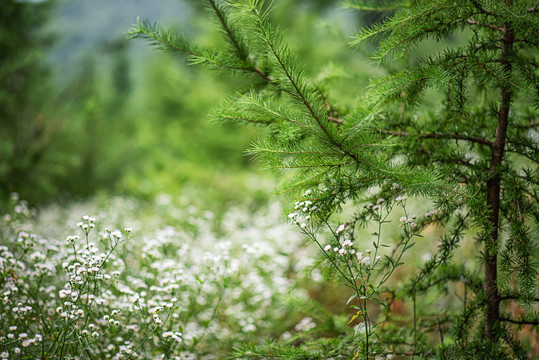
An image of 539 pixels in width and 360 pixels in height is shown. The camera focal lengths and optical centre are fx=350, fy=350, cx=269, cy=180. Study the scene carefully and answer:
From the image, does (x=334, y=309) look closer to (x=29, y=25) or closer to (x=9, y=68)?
(x=9, y=68)

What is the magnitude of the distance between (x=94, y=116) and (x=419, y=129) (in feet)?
19.2

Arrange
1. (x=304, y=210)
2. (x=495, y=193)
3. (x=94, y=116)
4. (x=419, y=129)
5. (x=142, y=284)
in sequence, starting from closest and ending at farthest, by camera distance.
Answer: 1. (x=304, y=210)
2. (x=495, y=193)
3. (x=419, y=129)
4. (x=142, y=284)
5. (x=94, y=116)

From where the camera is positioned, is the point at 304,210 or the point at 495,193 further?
the point at 495,193

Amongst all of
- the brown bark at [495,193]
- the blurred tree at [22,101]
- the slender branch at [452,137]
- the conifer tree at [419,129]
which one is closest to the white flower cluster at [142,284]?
the conifer tree at [419,129]

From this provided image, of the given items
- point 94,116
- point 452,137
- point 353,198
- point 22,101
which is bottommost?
point 353,198

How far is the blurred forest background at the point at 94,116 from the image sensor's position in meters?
4.45

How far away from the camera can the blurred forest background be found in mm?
4453

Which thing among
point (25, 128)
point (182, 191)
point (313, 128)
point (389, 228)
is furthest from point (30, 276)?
point (182, 191)

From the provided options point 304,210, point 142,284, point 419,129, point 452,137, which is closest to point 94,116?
point 142,284

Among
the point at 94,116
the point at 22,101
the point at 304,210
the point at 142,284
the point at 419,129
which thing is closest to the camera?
the point at 304,210

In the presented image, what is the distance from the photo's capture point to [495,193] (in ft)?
5.51

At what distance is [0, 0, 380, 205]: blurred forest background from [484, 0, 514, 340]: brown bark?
2.93ft

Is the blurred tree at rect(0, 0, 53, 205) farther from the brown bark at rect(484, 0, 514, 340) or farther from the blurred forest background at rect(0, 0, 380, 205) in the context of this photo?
the brown bark at rect(484, 0, 514, 340)

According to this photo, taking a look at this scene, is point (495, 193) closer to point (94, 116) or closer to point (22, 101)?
point (22, 101)
